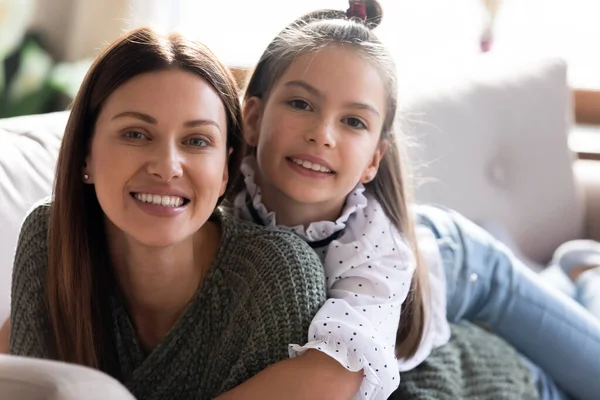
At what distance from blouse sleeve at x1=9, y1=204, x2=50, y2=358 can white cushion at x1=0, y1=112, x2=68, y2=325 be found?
137mm

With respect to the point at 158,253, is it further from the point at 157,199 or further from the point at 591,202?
the point at 591,202

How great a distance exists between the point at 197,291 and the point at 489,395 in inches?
22.4

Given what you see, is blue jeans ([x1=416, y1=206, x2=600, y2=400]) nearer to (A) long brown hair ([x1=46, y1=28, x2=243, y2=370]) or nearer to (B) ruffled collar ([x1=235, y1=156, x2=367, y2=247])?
(B) ruffled collar ([x1=235, y1=156, x2=367, y2=247])

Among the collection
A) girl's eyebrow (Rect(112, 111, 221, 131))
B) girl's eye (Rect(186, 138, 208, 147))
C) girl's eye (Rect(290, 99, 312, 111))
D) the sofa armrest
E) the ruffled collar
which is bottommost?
the sofa armrest

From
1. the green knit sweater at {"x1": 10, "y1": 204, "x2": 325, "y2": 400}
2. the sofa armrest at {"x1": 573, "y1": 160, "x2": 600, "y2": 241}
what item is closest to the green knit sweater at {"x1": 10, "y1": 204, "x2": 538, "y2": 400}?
the green knit sweater at {"x1": 10, "y1": 204, "x2": 325, "y2": 400}

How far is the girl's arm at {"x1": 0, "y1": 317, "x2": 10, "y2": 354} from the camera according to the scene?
1.16 meters

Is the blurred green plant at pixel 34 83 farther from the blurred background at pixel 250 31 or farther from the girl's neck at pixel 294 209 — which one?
the girl's neck at pixel 294 209

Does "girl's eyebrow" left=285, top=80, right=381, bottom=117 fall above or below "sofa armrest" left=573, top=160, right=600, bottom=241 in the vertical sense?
above

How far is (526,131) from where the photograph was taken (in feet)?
6.44

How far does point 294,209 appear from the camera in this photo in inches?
47.9

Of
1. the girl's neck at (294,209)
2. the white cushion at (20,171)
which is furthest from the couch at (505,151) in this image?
the white cushion at (20,171)

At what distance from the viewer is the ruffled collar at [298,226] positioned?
3.91 ft

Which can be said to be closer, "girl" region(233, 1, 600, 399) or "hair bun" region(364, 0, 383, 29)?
"girl" region(233, 1, 600, 399)

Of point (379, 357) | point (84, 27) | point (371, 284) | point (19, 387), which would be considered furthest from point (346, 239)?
point (84, 27)
